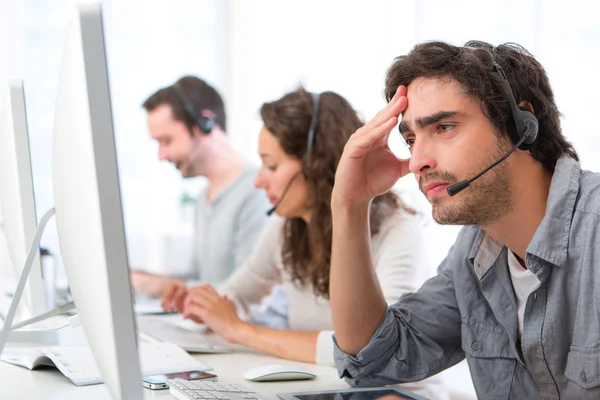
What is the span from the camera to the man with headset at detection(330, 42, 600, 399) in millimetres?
1146

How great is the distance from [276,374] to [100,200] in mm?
697

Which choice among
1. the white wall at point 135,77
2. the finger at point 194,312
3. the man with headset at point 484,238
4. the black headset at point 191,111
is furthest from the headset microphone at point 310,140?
the white wall at point 135,77

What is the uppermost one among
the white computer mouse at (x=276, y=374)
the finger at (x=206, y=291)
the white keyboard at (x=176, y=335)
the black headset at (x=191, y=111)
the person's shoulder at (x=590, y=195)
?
the black headset at (x=191, y=111)

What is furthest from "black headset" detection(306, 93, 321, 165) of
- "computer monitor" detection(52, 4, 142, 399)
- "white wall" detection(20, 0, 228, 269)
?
"white wall" detection(20, 0, 228, 269)

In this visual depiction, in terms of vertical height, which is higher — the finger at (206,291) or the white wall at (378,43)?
the white wall at (378,43)

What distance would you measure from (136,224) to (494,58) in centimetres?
323

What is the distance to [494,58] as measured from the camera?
1.24 meters

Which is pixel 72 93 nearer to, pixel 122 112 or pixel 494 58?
pixel 494 58

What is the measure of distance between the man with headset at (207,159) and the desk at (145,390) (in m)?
1.32

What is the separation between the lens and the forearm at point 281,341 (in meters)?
1.48

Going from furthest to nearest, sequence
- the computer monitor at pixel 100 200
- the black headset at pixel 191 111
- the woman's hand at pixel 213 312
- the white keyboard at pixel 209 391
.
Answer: the black headset at pixel 191 111
the woman's hand at pixel 213 312
the white keyboard at pixel 209 391
the computer monitor at pixel 100 200

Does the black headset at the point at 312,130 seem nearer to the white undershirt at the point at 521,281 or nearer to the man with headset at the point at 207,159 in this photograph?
the white undershirt at the point at 521,281

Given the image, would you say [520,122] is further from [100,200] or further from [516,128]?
[100,200]

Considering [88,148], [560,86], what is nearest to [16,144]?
[88,148]
